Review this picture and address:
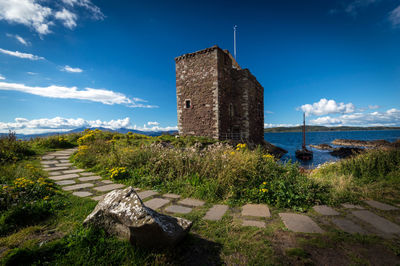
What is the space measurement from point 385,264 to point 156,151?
15.5 ft

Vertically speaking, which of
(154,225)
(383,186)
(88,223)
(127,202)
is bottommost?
(383,186)

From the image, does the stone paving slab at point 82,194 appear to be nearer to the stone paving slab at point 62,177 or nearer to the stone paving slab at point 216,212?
the stone paving slab at point 62,177

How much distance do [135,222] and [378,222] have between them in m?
→ 3.23

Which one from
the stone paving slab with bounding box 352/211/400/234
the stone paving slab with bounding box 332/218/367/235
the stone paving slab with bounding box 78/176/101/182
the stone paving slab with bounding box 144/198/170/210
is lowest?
the stone paving slab with bounding box 352/211/400/234

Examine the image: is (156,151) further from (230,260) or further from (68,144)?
(68,144)

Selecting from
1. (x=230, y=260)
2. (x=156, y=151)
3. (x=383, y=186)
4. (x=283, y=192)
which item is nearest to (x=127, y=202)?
(x=230, y=260)

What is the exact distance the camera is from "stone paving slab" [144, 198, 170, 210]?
2.83 m

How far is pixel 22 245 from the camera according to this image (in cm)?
171

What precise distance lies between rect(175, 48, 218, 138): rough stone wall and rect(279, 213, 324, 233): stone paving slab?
10.0 metres

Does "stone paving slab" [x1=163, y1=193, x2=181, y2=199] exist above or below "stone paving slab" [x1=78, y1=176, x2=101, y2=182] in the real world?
below

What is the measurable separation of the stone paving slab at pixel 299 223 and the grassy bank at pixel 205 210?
0.31 ft

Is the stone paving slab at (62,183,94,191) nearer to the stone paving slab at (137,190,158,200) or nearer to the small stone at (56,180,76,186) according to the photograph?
the small stone at (56,180,76,186)

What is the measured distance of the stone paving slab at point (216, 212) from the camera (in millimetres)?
2434

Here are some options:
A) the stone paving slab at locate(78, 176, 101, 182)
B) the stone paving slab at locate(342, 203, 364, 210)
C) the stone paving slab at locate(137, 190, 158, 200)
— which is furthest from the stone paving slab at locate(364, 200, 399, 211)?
the stone paving slab at locate(78, 176, 101, 182)
